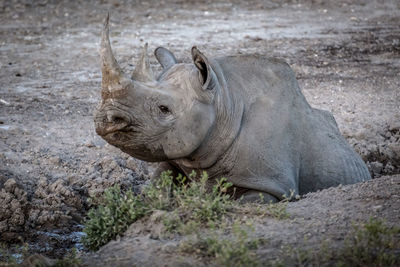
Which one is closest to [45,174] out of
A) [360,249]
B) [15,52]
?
[360,249]

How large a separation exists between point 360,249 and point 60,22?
11.2 meters

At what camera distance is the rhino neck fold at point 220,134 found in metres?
6.21

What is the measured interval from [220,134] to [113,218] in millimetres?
1273

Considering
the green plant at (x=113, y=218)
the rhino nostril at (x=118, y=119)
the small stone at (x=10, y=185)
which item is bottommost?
the small stone at (x=10, y=185)

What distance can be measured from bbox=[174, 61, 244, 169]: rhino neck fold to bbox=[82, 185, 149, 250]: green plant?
827 mm

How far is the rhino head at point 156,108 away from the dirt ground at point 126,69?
43.8 inches

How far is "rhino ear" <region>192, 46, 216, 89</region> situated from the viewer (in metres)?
5.98

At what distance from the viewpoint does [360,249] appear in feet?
15.0

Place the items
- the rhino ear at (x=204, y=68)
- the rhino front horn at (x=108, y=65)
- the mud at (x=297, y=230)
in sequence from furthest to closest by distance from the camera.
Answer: the rhino ear at (x=204, y=68) < the rhino front horn at (x=108, y=65) < the mud at (x=297, y=230)

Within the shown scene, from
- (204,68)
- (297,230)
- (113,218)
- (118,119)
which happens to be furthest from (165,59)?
(297,230)

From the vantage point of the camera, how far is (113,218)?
5469 mm

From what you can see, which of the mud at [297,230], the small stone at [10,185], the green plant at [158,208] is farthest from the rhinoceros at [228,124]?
the small stone at [10,185]

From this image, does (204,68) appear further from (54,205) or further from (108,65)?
(54,205)

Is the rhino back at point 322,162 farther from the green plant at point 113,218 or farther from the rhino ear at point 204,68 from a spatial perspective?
the green plant at point 113,218
